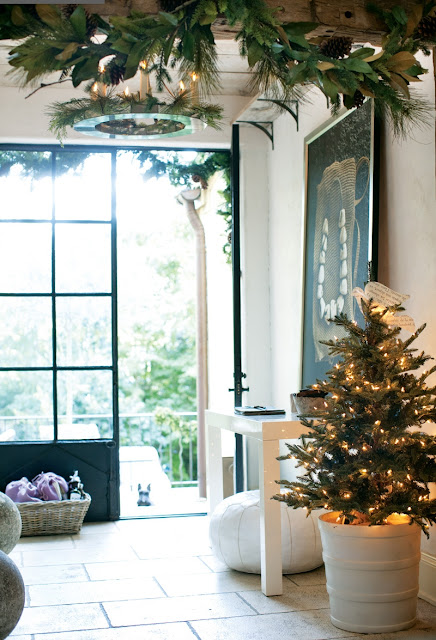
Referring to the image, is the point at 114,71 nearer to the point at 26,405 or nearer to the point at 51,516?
the point at 51,516

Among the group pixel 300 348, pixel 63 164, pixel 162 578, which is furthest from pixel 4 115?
pixel 162 578

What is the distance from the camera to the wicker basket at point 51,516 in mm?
4902

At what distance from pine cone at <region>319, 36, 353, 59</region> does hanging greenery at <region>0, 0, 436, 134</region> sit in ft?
0.21

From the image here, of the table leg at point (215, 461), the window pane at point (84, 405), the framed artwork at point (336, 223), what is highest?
the framed artwork at point (336, 223)

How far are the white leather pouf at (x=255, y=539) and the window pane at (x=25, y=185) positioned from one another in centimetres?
269

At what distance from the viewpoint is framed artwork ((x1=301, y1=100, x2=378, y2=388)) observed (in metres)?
3.82

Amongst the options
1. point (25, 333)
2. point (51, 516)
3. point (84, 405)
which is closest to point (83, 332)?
point (25, 333)

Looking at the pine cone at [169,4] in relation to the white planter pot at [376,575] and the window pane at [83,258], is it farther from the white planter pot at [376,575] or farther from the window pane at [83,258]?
the window pane at [83,258]

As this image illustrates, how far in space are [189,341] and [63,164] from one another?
23.9ft

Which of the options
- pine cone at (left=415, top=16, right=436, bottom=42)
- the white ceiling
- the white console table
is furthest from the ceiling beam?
the white ceiling

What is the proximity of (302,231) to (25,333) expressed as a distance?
2.05 meters

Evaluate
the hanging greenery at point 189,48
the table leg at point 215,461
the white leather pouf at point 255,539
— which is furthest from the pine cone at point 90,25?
the table leg at point 215,461

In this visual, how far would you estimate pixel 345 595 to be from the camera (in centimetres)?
299

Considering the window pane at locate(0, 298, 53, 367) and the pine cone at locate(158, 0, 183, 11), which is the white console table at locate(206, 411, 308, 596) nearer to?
the pine cone at locate(158, 0, 183, 11)
